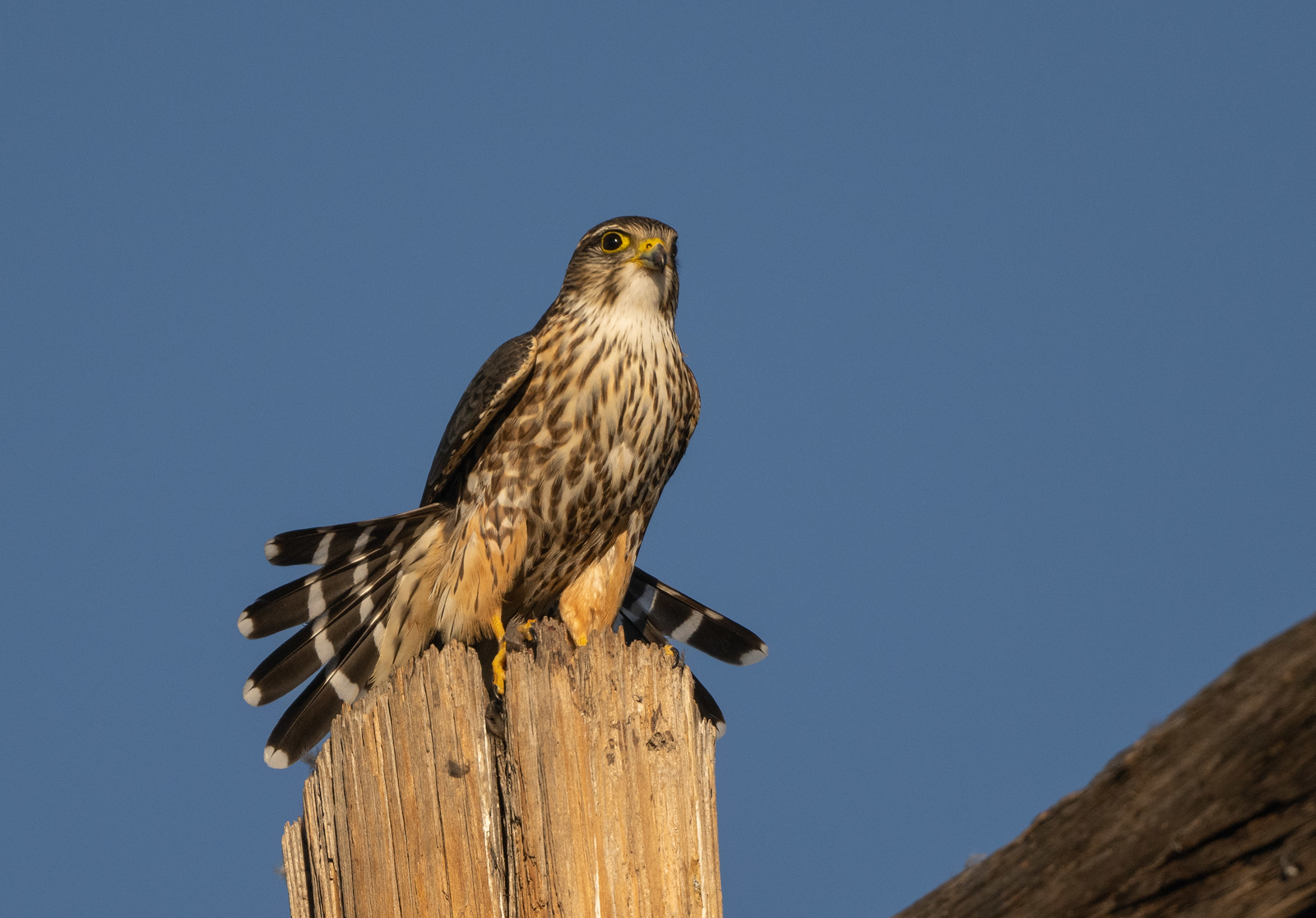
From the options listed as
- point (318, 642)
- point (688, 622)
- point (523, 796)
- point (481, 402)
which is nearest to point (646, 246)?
point (481, 402)

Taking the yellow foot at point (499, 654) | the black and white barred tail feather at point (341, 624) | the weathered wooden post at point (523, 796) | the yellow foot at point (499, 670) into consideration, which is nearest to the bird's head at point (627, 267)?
the black and white barred tail feather at point (341, 624)

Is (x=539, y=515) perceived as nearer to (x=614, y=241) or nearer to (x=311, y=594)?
(x=311, y=594)

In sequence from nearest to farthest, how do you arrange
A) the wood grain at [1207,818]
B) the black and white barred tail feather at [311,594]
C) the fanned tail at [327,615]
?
the wood grain at [1207,818] → the fanned tail at [327,615] → the black and white barred tail feather at [311,594]

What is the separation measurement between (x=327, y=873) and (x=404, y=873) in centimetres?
24

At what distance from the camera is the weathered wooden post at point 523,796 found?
2330 millimetres

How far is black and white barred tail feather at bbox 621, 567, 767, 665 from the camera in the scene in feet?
15.9

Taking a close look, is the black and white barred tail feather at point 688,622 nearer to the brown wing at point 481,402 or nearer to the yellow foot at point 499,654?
the yellow foot at point 499,654

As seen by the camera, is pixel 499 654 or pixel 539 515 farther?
pixel 539 515

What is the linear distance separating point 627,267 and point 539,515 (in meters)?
1.15

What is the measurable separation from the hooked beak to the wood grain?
14.1 feet

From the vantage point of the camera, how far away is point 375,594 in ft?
16.0

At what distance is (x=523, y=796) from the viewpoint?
2.43m

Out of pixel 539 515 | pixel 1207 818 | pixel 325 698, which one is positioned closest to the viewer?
pixel 1207 818

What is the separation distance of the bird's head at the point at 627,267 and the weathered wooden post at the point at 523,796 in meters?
2.75
